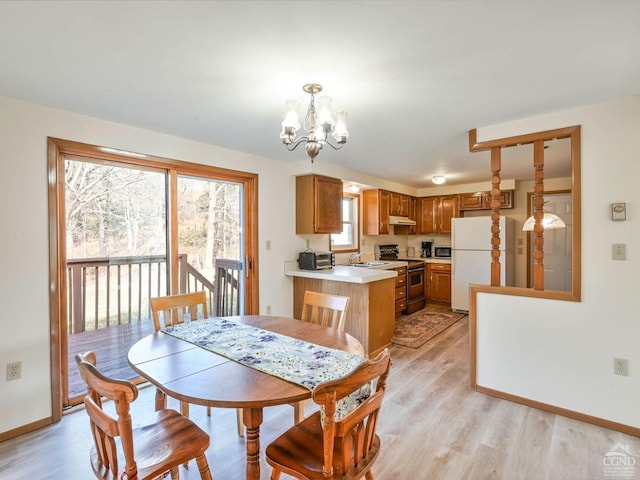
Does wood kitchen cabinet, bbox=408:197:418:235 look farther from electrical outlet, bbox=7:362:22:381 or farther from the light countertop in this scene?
electrical outlet, bbox=7:362:22:381

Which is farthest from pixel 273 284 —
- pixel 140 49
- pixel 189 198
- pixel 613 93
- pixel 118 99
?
pixel 613 93

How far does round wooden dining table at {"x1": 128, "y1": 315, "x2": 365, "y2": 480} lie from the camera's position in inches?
50.4

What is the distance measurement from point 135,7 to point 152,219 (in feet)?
6.82

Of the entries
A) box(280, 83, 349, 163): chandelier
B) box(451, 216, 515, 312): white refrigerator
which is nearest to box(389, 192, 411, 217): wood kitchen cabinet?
box(451, 216, 515, 312): white refrigerator

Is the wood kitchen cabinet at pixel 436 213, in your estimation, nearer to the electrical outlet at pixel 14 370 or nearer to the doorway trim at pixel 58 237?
the doorway trim at pixel 58 237

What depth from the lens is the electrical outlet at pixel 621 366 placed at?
2.21 metres

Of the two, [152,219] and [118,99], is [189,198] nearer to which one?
[152,219]

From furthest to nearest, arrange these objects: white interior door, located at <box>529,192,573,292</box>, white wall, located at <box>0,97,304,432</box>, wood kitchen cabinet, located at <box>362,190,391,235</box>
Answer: wood kitchen cabinet, located at <box>362,190,391,235</box>
white interior door, located at <box>529,192,573,292</box>
white wall, located at <box>0,97,304,432</box>

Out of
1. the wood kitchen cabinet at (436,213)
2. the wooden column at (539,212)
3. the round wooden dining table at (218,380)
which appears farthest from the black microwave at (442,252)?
the round wooden dining table at (218,380)

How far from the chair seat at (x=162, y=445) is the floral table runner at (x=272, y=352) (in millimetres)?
359

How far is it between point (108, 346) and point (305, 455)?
2.42 meters

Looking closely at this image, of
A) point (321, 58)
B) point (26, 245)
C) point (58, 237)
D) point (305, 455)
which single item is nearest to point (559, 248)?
point (321, 58)

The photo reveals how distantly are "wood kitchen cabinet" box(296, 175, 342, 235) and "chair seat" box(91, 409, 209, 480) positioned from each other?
2775mm

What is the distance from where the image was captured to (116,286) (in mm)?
2883
